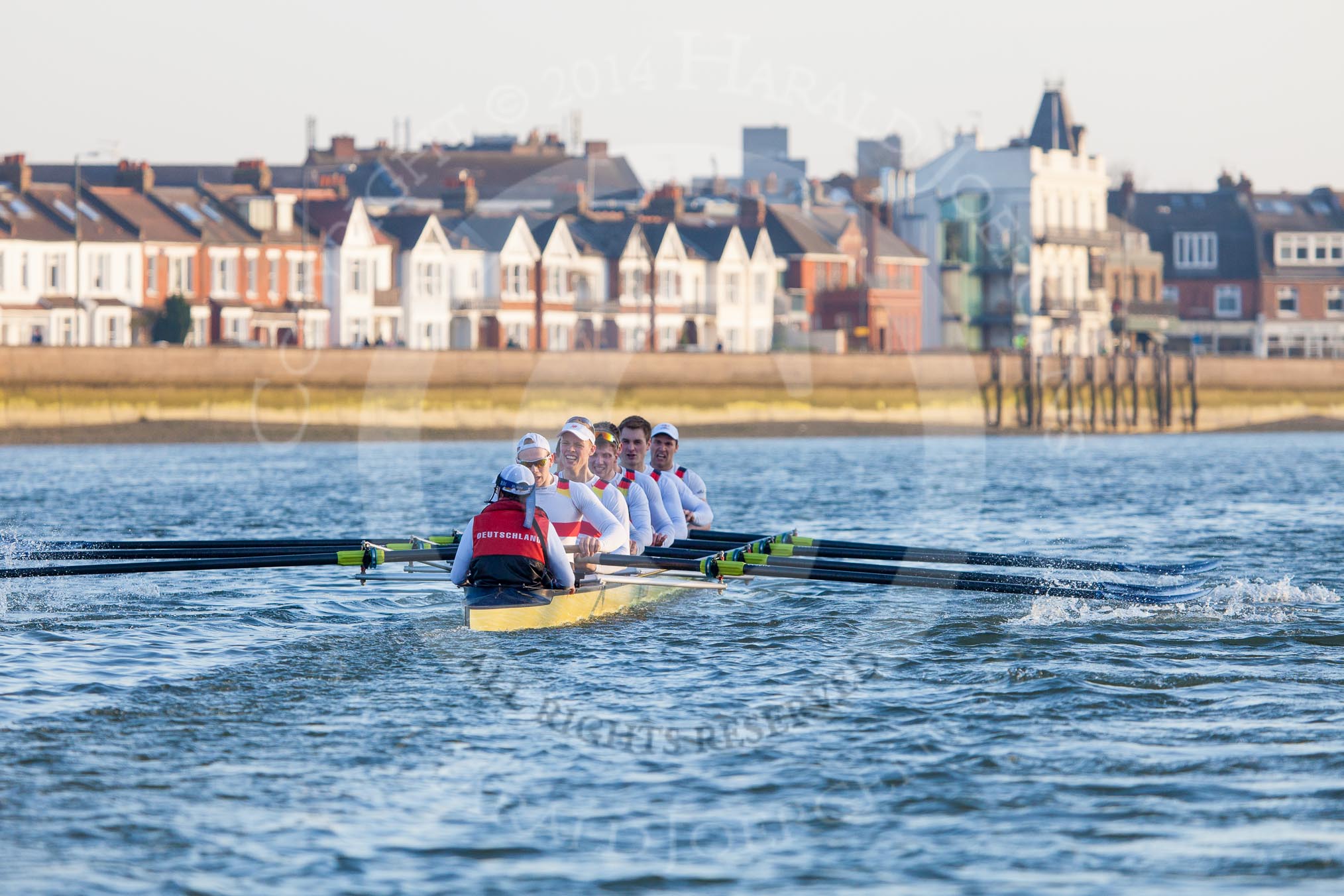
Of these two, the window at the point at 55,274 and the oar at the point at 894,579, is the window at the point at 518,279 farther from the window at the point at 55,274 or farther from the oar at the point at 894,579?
the oar at the point at 894,579

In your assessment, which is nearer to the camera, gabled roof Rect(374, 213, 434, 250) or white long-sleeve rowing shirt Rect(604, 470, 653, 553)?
white long-sleeve rowing shirt Rect(604, 470, 653, 553)

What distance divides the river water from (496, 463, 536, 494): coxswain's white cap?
4.56 ft

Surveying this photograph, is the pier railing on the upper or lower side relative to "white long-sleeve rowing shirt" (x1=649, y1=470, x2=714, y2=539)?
upper

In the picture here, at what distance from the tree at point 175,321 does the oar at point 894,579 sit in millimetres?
54356

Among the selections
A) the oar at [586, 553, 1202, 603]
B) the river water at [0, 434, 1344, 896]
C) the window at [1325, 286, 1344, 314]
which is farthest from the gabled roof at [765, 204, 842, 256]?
the oar at [586, 553, 1202, 603]

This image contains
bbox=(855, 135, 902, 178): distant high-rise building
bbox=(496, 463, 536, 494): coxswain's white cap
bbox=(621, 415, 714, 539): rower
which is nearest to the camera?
bbox=(496, 463, 536, 494): coxswain's white cap

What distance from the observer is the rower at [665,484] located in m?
18.5

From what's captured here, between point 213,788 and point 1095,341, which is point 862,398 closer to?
point 1095,341

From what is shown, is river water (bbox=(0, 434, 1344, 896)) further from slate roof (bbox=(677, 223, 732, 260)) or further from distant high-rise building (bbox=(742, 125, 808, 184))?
distant high-rise building (bbox=(742, 125, 808, 184))

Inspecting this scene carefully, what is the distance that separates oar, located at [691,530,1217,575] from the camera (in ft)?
61.3

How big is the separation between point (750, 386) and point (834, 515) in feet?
121

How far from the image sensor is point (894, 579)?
1648 cm

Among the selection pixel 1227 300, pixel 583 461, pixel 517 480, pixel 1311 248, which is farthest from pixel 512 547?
pixel 1311 248

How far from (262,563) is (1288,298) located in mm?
93637
